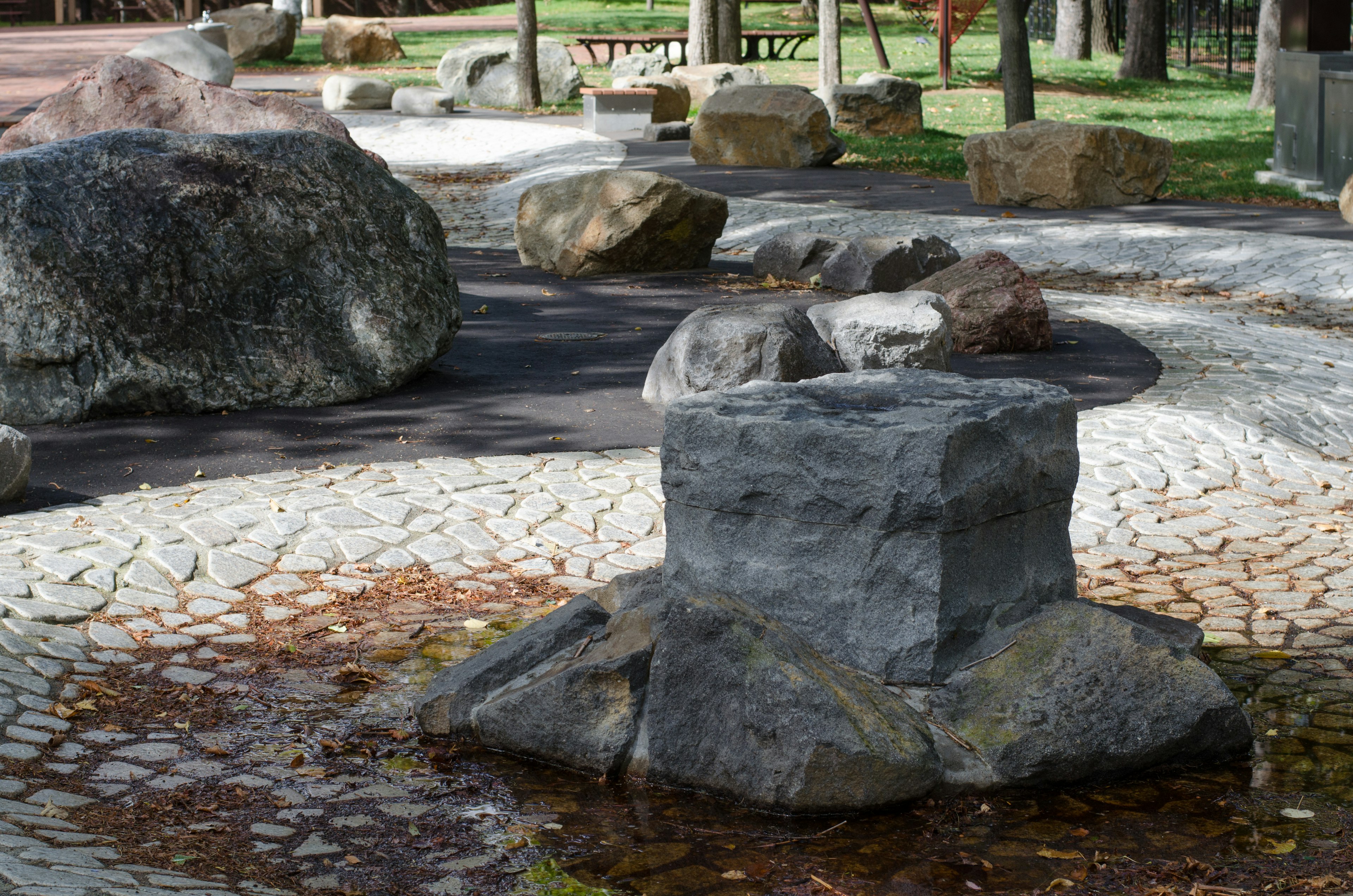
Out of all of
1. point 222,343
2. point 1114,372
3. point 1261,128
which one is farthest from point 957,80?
point 222,343

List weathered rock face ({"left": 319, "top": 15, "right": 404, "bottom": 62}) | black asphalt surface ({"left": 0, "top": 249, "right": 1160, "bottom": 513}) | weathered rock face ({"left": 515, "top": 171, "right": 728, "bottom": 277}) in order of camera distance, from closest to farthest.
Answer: black asphalt surface ({"left": 0, "top": 249, "right": 1160, "bottom": 513}) < weathered rock face ({"left": 515, "top": 171, "right": 728, "bottom": 277}) < weathered rock face ({"left": 319, "top": 15, "right": 404, "bottom": 62})

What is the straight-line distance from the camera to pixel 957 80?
28078mm

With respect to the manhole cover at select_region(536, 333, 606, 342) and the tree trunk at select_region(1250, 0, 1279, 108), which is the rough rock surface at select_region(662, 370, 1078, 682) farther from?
the tree trunk at select_region(1250, 0, 1279, 108)

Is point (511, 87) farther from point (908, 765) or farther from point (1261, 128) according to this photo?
point (908, 765)

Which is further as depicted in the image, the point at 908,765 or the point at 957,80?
the point at 957,80

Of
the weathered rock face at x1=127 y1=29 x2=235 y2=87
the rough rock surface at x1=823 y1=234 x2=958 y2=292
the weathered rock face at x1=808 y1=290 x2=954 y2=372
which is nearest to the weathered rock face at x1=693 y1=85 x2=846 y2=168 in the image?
the rough rock surface at x1=823 y1=234 x2=958 y2=292

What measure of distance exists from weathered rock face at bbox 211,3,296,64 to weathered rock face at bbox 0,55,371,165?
20.0 metres

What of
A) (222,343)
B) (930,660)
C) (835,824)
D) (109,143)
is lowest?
(835,824)

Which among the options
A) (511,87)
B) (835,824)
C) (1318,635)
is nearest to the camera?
(835,824)

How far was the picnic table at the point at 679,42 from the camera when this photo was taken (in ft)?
102

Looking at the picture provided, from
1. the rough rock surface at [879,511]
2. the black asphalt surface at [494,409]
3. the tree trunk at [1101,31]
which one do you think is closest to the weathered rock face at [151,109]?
the black asphalt surface at [494,409]

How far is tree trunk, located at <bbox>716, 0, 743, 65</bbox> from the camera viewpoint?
27750mm

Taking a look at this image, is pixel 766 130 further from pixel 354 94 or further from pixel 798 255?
pixel 354 94

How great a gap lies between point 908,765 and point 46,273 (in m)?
5.65
